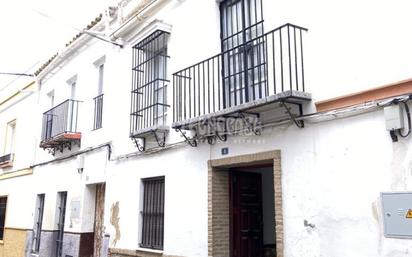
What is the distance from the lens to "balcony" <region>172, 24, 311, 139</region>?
5.89 metres

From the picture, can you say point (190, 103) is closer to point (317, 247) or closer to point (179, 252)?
point (179, 252)

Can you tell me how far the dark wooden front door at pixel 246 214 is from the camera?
24.3ft

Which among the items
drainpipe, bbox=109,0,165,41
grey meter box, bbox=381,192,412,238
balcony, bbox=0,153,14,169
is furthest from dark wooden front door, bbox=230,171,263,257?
balcony, bbox=0,153,14,169

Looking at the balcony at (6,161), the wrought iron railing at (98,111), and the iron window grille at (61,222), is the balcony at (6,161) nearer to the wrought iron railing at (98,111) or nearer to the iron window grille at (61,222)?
the iron window grille at (61,222)

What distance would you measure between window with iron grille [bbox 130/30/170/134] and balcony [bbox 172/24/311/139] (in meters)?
0.81

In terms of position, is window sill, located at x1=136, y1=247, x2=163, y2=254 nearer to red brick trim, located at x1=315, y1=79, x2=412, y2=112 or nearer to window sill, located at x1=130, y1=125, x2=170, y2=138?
window sill, located at x1=130, y1=125, x2=170, y2=138

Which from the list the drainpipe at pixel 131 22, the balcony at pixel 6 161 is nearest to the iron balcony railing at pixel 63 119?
the drainpipe at pixel 131 22

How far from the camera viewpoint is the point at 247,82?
6.71 meters

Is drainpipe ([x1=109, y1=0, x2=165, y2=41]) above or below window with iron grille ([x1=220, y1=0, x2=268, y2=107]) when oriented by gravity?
above

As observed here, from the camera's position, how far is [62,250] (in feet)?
38.0

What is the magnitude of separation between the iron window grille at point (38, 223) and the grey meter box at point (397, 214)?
11.4 metres

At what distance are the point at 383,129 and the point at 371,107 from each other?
0.29 metres

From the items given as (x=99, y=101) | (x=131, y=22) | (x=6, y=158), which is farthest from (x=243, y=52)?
(x=6, y=158)

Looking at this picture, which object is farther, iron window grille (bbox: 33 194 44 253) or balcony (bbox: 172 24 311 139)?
iron window grille (bbox: 33 194 44 253)
